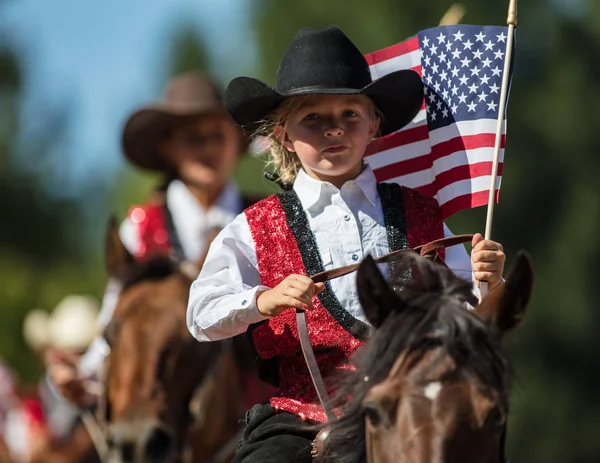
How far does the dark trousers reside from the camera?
484 centimetres

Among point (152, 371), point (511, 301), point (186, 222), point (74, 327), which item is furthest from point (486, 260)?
point (74, 327)

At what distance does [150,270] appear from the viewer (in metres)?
8.56

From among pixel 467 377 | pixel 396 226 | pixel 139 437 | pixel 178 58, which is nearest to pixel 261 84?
pixel 396 226

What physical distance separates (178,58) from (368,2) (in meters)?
15.4

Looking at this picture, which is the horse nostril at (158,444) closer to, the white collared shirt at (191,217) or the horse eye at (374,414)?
the white collared shirt at (191,217)

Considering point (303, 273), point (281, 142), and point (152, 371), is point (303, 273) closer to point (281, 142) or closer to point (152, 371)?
point (281, 142)

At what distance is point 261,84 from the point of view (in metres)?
5.41

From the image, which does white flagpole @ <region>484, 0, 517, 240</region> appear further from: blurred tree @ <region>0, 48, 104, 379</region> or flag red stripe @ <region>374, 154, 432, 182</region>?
blurred tree @ <region>0, 48, 104, 379</region>

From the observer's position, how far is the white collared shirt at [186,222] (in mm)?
9508

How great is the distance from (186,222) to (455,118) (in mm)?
4296

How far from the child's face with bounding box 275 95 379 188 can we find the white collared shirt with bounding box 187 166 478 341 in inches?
3.4

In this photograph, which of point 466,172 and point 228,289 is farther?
point 466,172

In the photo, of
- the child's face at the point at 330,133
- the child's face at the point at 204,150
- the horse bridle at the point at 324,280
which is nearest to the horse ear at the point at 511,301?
the horse bridle at the point at 324,280

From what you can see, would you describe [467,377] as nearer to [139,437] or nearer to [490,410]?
[490,410]
